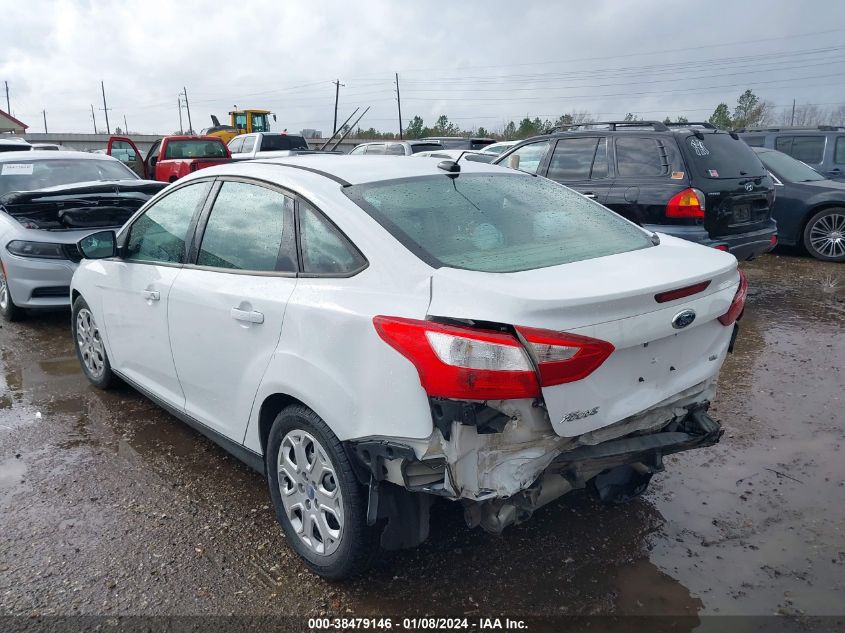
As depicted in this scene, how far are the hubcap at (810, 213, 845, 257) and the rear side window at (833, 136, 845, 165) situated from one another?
2654 mm

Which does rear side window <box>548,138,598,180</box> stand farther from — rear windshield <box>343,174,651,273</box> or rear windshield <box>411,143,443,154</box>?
rear windshield <box>411,143,443,154</box>

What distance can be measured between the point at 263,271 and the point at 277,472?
88 centimetres

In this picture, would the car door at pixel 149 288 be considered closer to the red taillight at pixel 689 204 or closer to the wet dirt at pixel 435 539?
the wet dirt at pixel 435 539

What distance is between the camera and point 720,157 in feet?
23.6

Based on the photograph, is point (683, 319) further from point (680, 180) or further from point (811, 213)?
point (811, 213)

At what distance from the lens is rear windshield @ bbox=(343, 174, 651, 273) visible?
2.70 m

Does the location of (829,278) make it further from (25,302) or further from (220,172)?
(25,302)

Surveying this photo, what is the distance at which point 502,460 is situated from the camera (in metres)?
2.35

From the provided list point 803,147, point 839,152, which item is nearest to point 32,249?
point 803,147

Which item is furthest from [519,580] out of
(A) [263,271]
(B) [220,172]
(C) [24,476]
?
(C) [24,476]

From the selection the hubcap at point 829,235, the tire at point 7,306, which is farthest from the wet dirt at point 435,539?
the hubcap at point 829,235

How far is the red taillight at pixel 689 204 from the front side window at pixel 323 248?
4927mm

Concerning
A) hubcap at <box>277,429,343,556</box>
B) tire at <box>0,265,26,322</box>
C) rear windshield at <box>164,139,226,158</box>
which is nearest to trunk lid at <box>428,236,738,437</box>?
hubcap at <box>277,429,343,556</box>

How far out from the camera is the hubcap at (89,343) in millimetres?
4809
